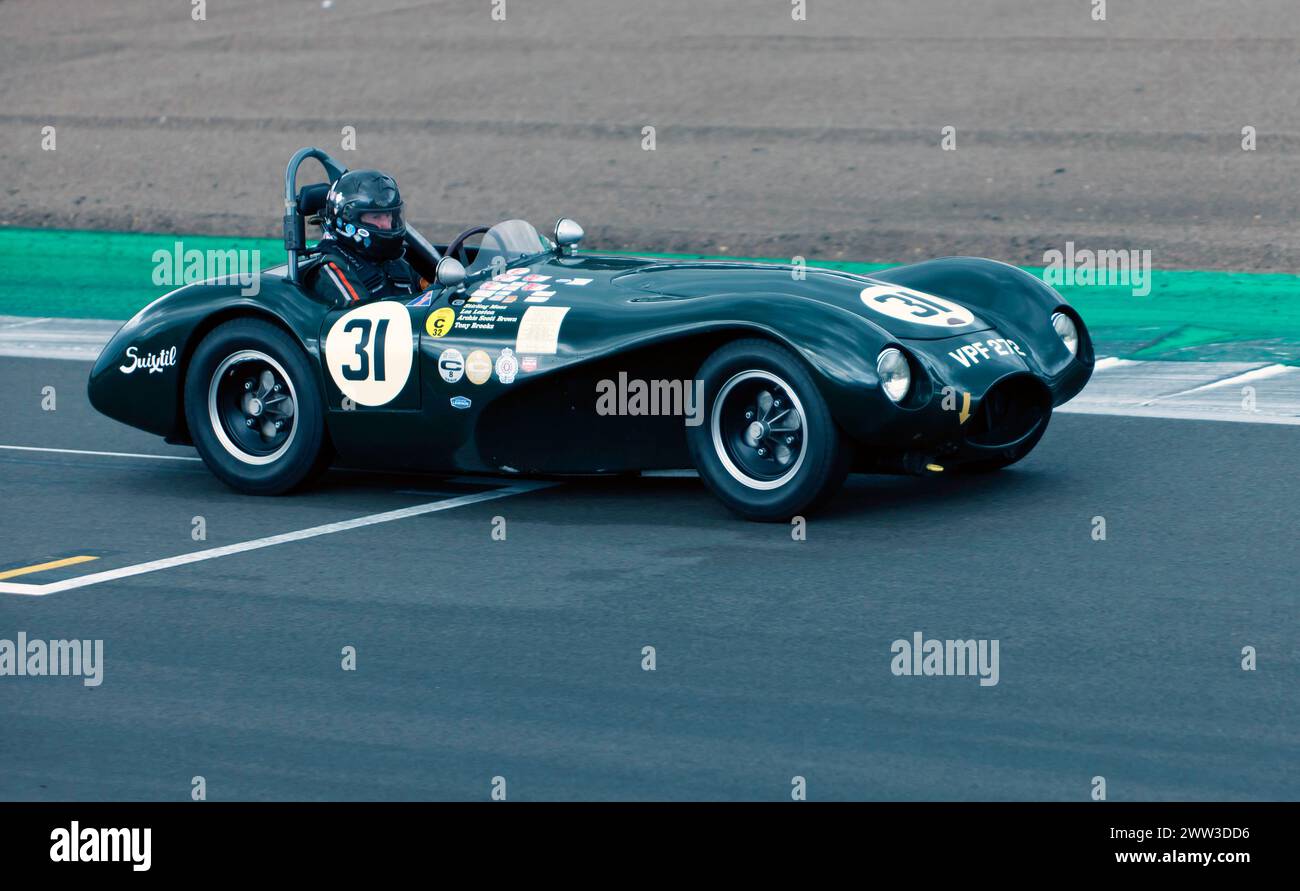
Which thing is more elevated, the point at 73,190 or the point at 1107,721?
the point at 73,190

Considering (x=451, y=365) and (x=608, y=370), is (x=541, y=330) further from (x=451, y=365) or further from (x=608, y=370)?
(x=451, y=365)

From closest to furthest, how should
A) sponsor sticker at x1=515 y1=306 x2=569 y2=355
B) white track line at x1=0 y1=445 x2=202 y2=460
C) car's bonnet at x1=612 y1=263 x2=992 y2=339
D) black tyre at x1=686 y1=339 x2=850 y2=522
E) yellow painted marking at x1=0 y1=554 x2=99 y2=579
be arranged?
1. yellow painted marking at x1=0 y1=554 x2=99 y2=579
2. black tyre at x1=686 y1=339 x2=850 y2=522
3. car's bonnet at x1=612 y1=263 x2=992 y2=339
4. sponsor sticker at x1=515 y1=306 x2=569 y2=355
5. white track line at x1=0 y1=445 x2=202 y2=460

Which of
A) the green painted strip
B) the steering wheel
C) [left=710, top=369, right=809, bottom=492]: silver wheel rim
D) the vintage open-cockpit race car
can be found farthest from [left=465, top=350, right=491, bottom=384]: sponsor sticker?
the green painted strip

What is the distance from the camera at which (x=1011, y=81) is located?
25.4 m

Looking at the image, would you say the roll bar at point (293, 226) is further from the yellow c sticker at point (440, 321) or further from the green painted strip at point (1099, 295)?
the green painted strip at point (1099, 295)

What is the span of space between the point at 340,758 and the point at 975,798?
67.3 inches

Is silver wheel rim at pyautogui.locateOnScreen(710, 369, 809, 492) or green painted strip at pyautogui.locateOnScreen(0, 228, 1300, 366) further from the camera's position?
green painted strip at pyautogui.locateOnScreen(0, 228, 1300, 366)

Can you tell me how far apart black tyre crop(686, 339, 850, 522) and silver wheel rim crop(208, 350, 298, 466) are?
1.93 metres

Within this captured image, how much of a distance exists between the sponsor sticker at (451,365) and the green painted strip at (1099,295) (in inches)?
218

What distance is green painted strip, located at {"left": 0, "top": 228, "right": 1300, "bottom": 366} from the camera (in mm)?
13430

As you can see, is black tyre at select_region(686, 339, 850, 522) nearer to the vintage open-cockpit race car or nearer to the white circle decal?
the vintage open-cockpit race car

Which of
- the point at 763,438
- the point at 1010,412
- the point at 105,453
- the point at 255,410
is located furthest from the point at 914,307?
the point at 105,453

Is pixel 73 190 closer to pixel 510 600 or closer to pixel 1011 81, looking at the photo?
pixel 1011 81
